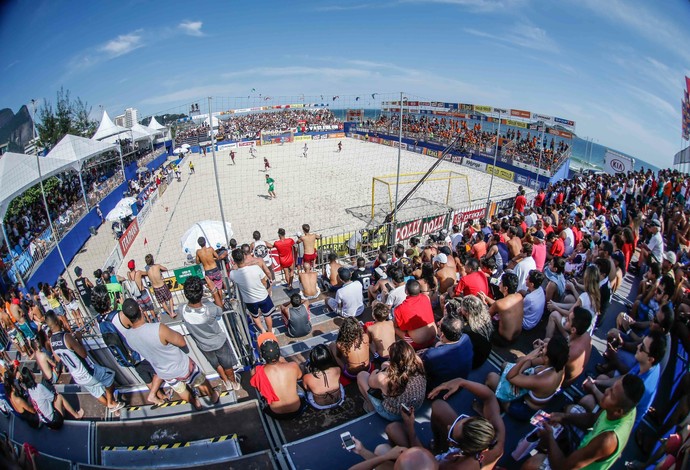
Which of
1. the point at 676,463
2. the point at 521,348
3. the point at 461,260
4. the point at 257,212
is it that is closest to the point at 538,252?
the point at 461,260

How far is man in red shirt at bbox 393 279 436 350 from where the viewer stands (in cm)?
387

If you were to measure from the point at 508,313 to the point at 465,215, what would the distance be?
8.60 m

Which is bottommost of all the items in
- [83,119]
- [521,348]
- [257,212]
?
[257,212]

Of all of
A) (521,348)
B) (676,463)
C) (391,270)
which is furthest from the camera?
(391,270)

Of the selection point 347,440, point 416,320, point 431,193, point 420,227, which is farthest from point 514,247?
point 431,193

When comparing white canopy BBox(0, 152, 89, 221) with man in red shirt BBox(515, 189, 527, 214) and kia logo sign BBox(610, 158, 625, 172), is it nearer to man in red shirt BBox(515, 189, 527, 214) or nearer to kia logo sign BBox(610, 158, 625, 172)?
man in red shirt BBox(515, 189, 527, 214)

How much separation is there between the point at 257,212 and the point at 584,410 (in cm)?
1491

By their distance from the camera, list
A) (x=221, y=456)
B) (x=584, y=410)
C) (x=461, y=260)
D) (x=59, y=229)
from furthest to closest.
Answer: (x=59, y=229)
(x=461, y=260)
(x=221, y=456)
(x=584, y=410)

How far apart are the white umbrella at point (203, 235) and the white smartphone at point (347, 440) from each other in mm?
6787

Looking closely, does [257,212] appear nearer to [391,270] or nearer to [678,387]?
[391,270]

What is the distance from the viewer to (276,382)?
3.12 metres

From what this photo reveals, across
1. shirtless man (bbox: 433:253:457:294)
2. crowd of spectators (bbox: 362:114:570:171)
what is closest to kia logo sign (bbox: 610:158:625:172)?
crowd of spectators (bbox: 362:114:570:171)

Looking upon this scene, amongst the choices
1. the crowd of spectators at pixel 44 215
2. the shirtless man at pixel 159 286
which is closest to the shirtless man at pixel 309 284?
the shirtless man at pixel 159 286

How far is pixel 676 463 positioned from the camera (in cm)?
198
